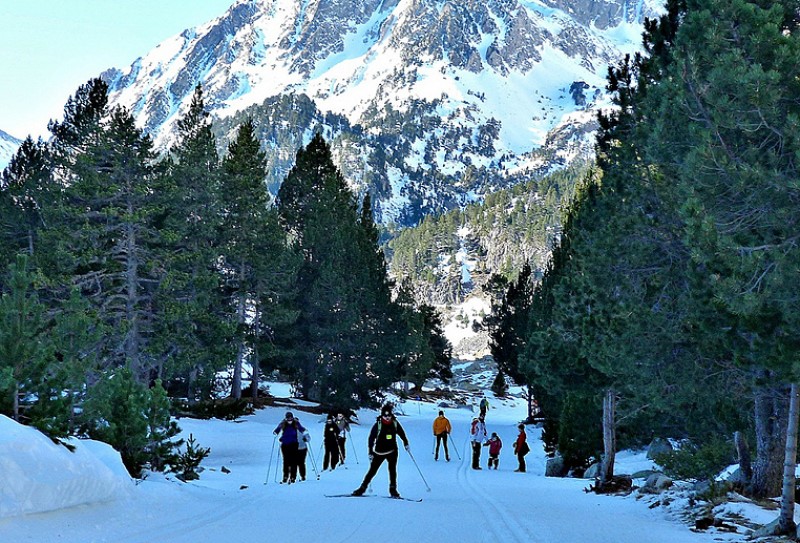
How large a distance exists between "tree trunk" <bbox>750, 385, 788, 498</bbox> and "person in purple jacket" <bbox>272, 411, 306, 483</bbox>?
8.82 metres

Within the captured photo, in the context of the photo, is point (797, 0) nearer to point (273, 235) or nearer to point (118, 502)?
point (118, 502)

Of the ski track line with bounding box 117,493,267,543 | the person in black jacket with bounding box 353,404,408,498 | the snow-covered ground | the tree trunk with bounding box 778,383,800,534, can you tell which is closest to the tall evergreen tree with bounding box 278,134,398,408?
the snow-covered ground

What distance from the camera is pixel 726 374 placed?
1135 centimetres

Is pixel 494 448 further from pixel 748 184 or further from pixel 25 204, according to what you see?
pixel 25 204

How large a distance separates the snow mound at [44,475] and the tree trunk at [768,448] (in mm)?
9489

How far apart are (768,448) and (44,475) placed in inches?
404

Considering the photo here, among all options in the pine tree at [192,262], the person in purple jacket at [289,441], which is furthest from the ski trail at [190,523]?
the pine tree at [192,262]

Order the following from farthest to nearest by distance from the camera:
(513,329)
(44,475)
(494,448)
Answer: (513,329), (494,448), (44,475)

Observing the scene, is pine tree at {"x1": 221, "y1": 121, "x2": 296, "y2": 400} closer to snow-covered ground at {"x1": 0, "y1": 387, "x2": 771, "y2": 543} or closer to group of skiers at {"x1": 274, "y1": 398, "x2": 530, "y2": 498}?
group of skiers at {"x1": 274, "y1": 398, "x2": 530, "y2": 498}

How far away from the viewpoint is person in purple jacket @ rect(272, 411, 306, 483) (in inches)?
618

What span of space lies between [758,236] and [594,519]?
16.8 ft

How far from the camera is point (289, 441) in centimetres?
1573

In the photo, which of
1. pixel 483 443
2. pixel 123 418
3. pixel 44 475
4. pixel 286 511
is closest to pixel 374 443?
pixel 286 511

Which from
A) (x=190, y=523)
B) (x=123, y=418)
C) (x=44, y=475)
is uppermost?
(x=123, y=418)
